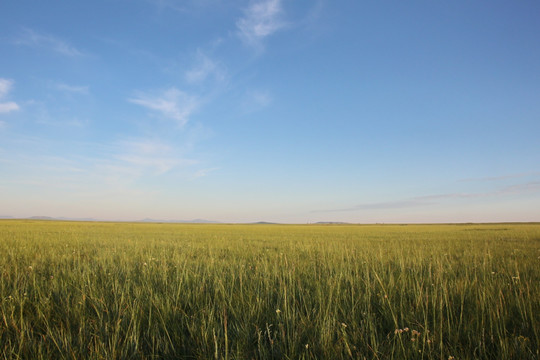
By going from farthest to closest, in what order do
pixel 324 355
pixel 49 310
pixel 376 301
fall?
pixel 376 301 < pixel 49 310 < pixel 324 355

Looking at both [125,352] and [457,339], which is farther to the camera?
[457,339]

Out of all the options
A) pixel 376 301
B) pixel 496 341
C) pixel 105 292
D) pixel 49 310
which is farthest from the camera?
pixel 105 292

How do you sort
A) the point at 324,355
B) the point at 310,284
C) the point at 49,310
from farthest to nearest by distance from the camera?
the point at 310,284, the point at 49,310, the point at 324,355

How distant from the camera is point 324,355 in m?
2.02

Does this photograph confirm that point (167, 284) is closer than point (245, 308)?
No

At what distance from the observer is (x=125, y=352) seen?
2.06 meters

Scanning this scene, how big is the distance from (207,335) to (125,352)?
611 mm

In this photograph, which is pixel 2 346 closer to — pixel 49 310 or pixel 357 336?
pixel 49 310

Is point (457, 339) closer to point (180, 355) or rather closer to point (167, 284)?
point (180, 355)

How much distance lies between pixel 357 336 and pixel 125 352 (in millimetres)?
1871

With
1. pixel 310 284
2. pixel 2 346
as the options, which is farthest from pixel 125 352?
pixel 310 284

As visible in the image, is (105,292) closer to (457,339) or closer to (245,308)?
(245,308)

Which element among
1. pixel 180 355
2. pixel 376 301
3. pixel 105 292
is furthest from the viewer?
pixel 105 292

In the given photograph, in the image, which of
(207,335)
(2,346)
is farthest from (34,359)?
(207,335)
